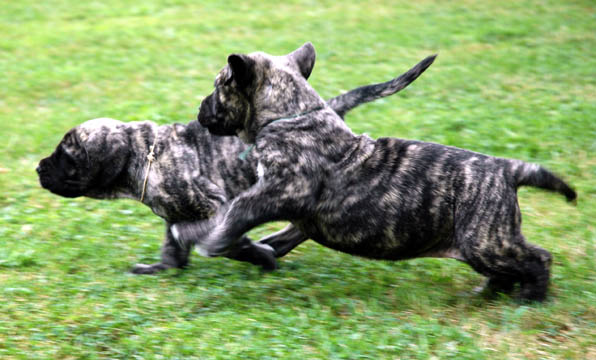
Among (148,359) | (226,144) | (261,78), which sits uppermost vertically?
(261,78)

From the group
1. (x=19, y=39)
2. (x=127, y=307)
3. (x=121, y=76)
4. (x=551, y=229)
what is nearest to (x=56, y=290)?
(x=127, y=307)

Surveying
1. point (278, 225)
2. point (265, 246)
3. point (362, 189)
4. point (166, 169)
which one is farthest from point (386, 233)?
point (278, 225)

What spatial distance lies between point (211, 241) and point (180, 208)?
0.77 meters

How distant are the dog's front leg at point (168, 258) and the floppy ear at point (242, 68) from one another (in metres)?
1.51

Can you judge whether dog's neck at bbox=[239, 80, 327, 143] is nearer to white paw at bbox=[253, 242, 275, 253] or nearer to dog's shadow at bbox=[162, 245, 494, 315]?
white paw at bbox=[253, 242, 275, 253]

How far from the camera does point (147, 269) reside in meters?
6.12

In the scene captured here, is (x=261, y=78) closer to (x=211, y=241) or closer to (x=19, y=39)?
(x=211, y=241)

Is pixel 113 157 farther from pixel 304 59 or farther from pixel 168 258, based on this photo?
pixel 304 59

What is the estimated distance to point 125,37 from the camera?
13.4 metres

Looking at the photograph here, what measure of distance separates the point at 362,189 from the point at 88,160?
2252 mm

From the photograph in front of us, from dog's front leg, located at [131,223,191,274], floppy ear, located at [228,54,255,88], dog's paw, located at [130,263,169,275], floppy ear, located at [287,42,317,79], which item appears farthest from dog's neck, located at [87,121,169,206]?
floppy ear, located at [287,42,317,79]

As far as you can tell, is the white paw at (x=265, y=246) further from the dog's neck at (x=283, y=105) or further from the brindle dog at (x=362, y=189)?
the dog's neck at (x=283, y=105)

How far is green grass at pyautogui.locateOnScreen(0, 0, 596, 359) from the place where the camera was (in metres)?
4.86

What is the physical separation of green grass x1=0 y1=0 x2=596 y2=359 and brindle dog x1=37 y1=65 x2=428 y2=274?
481 millimetres
